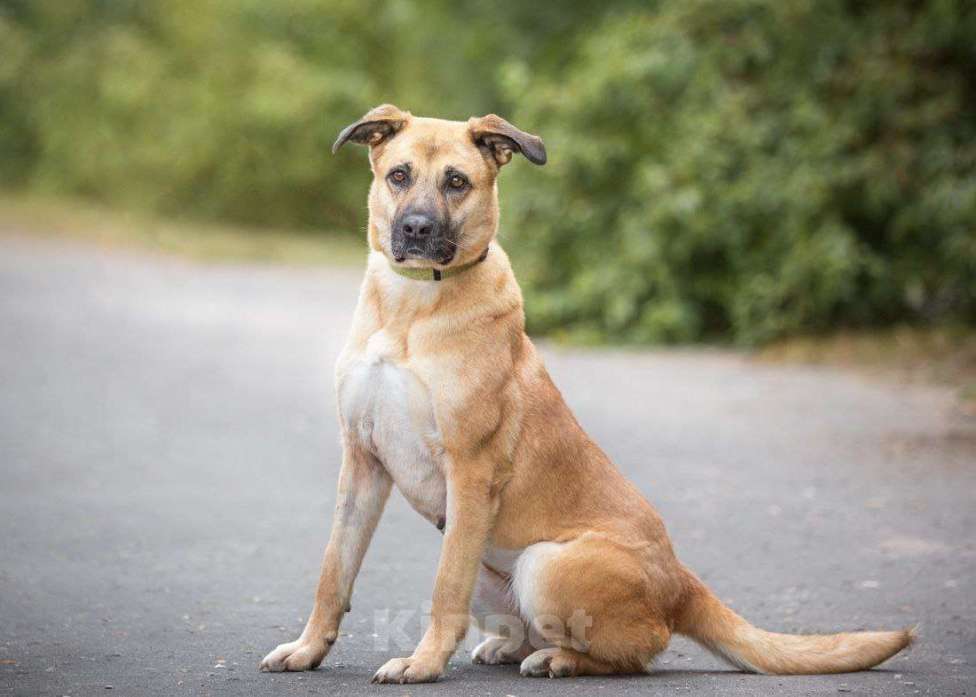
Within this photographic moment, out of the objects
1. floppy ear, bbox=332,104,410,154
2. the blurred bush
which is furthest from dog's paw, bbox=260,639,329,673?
the blurred bush

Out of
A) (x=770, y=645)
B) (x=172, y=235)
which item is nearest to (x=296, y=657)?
(x=770, y=645)

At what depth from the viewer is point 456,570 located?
16.5ft

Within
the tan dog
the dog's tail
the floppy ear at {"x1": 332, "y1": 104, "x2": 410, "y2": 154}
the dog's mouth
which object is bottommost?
the dog's tail

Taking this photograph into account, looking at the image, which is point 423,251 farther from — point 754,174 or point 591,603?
point 754,174

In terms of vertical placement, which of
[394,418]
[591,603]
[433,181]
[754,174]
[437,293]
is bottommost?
[591,603]

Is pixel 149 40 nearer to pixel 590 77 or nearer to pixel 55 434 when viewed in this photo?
pixel 590 77

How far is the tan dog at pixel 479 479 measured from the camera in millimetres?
5055

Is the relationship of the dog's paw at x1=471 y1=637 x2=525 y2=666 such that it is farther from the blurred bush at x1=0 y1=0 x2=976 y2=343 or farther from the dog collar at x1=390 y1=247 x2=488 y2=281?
the blurred bush at x1=0 y1=0 x2=976 y2=343

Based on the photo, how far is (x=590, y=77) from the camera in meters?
16.3

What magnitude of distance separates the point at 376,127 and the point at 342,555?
63.2 inches

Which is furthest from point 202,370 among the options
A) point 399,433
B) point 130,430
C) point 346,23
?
point 346,23

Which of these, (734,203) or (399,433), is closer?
(399,433)

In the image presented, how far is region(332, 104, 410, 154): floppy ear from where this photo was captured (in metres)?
5.43

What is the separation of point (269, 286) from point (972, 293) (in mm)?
10225
